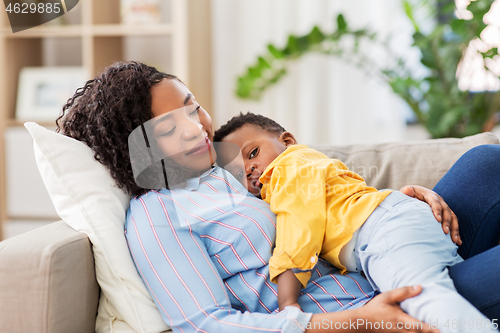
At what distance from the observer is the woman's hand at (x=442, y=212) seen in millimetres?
915

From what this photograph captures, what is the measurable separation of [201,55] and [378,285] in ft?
6.53

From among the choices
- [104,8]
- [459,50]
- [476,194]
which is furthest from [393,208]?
[104,8]

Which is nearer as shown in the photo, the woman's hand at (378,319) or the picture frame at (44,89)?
the woman's hand at (378,319)

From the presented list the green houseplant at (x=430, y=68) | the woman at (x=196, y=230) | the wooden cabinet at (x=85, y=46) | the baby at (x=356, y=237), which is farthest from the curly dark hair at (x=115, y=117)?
the green houseplant at (x=430, y=68)

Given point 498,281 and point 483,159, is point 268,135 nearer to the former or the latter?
point 483,159

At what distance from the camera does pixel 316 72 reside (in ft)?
8.54

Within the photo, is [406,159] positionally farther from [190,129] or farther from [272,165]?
[190,129]

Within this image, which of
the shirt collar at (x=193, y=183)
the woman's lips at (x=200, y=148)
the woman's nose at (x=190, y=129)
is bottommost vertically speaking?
the shirt collar at (x=193, y=183)

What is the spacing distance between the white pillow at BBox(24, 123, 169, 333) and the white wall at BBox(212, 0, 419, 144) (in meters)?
1.79

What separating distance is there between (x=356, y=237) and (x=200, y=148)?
441mm

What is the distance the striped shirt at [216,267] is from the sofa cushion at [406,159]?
19.2 inches

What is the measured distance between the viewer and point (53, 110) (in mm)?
2426

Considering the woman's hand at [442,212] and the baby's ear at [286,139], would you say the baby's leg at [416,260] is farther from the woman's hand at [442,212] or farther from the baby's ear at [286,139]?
the baby's ear at [286,139]

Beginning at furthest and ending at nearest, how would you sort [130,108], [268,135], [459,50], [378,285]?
[459,50]
[268,135]
[130,108]
[378,285]
